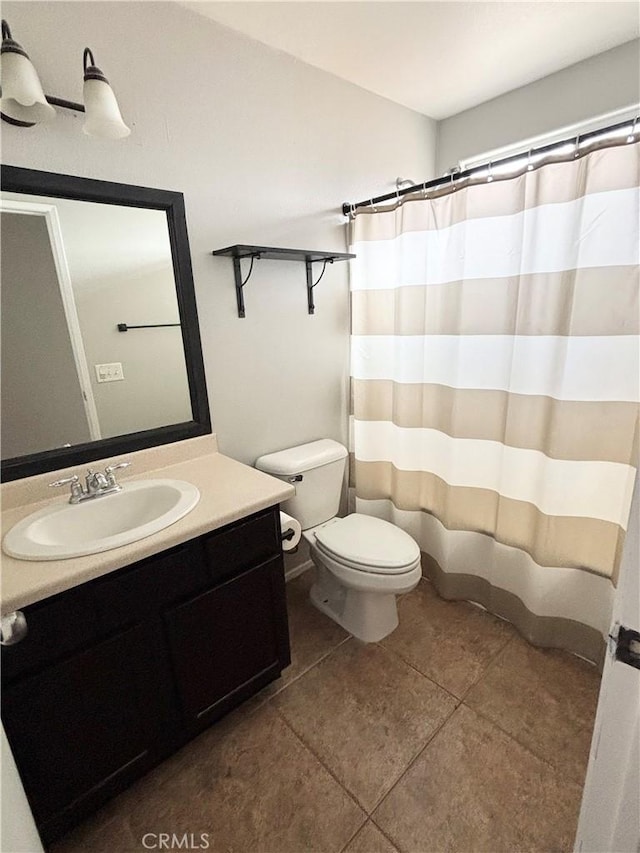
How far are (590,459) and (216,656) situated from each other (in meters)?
1.45

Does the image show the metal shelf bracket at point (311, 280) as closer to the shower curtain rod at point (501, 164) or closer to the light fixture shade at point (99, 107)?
the shower curtain rod at point (501, 164)

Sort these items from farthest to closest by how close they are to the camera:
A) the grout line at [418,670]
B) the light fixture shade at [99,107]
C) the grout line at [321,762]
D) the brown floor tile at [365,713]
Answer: the grout line at [418,670] → the brown floor tile at [365,713] → the grout line at [321,762] → the light fixture shade at [99,107]

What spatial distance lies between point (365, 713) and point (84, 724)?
0.92 metres

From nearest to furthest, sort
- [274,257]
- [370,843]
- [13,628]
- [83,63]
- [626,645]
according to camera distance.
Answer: [626,645]
[13,628]
[370,843]
[83,63]
[274,257]

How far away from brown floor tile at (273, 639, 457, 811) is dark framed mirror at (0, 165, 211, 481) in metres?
1.12

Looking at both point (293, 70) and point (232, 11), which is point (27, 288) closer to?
point (232, 11)

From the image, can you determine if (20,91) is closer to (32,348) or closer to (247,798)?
(32,348)

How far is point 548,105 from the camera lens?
1822mm

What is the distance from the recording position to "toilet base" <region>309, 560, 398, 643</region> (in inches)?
66.7

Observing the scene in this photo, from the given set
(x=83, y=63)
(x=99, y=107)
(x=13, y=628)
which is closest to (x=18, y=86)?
(x=99, y=107)

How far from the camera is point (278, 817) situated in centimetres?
115

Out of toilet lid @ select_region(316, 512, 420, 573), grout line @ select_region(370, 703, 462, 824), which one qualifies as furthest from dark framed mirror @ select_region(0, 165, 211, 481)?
grout line @ select_region(370, 703, 462, 824)

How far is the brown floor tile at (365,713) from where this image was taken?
4.15 feet

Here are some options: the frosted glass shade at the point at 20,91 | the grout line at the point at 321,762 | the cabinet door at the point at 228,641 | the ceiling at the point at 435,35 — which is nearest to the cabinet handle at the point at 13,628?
the cabinet door at the point at 228,641
